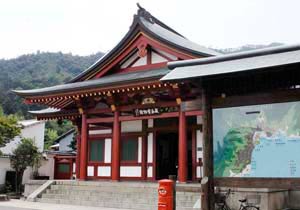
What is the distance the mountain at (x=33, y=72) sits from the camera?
7569cm

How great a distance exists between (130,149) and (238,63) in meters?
11.9

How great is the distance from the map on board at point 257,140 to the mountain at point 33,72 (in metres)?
67.2

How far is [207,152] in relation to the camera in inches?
361

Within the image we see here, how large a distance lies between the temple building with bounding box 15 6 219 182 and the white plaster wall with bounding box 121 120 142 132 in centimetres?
5

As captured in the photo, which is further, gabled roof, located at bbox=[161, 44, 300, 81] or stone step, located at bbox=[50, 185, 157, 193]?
stone step, located at bbox=[50, 185, 157, 193]

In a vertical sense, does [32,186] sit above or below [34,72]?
below

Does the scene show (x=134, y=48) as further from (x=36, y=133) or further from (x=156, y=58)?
(x=36, y=133)

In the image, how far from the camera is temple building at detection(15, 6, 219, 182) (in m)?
17.0

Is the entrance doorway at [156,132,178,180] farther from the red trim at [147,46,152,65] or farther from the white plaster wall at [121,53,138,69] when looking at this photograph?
the white plaster wall at [121,53,138,69]

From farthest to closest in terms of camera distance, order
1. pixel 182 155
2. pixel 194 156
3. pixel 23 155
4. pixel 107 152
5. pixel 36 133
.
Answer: pixel 36 133 → pixel 23 155 → pixel 107 152 → pixel 194 156 → pixel 182 155

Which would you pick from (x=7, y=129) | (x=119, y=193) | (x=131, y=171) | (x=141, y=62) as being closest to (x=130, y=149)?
(x=131, y=171)

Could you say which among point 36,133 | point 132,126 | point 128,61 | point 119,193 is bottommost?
point 119,193

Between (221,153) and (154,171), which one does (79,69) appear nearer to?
(154,171)

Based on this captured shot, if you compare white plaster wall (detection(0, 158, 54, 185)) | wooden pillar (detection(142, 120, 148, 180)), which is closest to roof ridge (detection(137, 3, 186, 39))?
wooden pillar (detection(142, 120, 148, 180))
